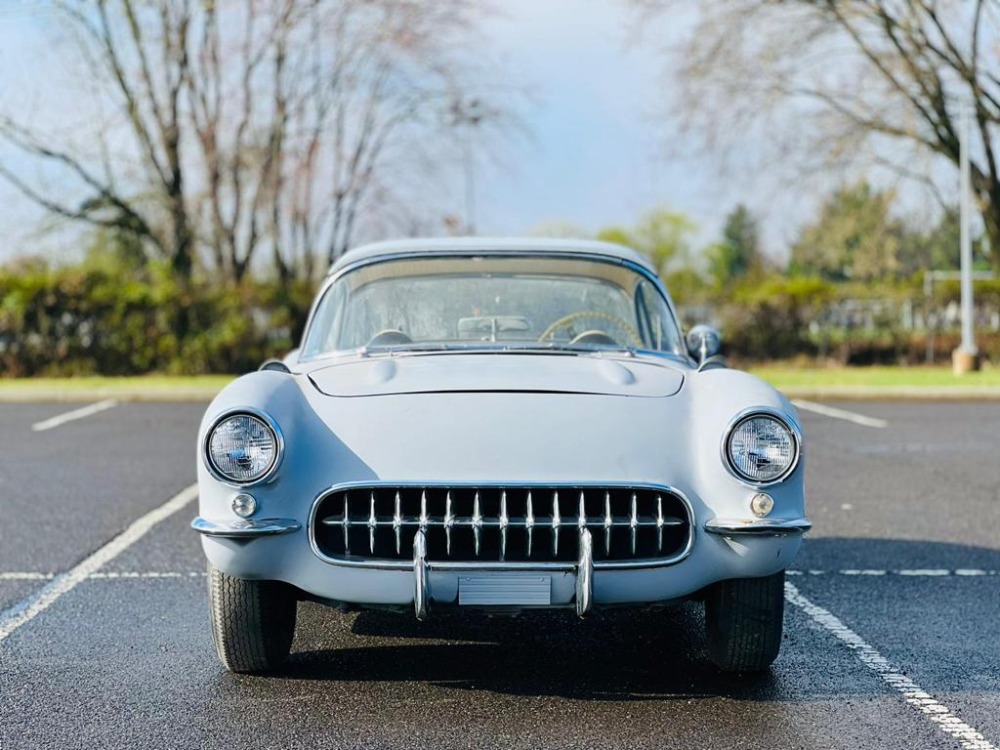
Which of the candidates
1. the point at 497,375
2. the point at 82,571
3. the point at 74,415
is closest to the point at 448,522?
the point at 497,375

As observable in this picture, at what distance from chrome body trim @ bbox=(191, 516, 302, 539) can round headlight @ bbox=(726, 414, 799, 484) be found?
1327 mm

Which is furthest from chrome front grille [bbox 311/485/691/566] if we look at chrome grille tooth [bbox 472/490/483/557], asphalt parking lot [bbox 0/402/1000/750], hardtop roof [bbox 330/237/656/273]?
hardtop roof [bbox 330/237/656/273]

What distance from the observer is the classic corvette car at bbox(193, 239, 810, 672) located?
11.8ft

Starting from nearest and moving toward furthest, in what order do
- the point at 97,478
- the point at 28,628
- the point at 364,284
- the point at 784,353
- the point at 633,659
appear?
the point at 633,659 < the point at 28,628 < the point at 364,284 < the point at 97,478 < the point at 784,353

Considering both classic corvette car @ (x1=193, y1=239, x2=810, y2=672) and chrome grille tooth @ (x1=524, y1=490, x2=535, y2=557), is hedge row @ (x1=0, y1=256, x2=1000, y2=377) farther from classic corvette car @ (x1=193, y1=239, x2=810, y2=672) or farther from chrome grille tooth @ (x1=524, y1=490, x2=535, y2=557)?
chrome grille tooth @ (x1=524, y1=490, x2=535, y2=557)

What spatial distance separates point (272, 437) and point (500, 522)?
742mm

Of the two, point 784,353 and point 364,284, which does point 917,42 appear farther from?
point 364,284

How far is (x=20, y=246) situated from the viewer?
77.4ft

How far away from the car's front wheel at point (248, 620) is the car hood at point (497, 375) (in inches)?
25.9

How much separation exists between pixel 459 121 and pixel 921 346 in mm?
10649

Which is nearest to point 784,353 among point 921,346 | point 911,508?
point 921,346

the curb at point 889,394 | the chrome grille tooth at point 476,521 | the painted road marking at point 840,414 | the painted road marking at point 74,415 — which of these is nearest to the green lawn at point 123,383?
the painted road marking at point 74,415

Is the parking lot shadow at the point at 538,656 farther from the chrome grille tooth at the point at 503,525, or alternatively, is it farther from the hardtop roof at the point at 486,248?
the hardtop roof at the point at 486,248

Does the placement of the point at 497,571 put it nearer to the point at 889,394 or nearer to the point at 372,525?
the point at 372,525
